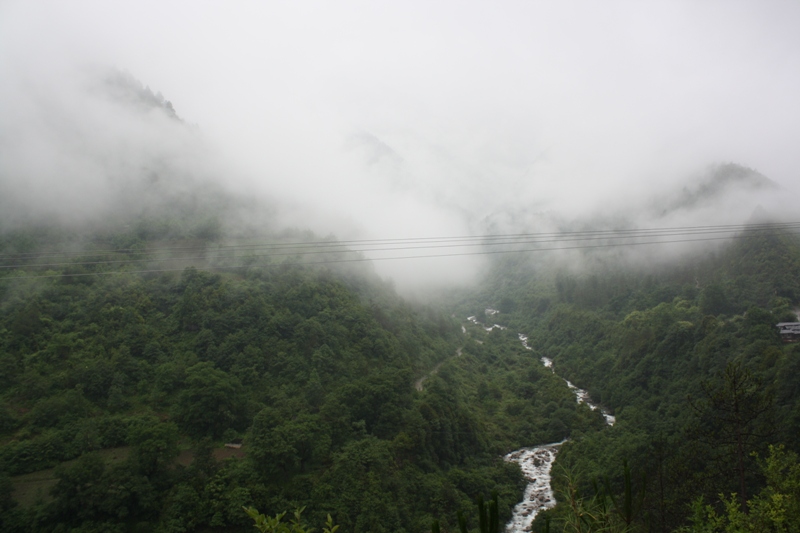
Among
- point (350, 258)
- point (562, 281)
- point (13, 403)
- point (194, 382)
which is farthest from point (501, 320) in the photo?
point (13, 403)

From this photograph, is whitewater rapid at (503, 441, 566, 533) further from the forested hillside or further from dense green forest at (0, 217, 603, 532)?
the forested hillside

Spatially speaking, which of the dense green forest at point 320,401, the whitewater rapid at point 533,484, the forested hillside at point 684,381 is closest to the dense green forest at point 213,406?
the dense green forest at point 320,401

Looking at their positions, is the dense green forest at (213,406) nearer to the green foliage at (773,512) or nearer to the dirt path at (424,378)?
the dirt path at (424,378)

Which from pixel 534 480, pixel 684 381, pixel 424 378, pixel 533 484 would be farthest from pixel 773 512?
pixel 424 378

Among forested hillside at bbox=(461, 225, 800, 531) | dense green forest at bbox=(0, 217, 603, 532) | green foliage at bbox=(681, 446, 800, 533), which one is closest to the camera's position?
green foliage at bbox=(681, 446, 800, 533)

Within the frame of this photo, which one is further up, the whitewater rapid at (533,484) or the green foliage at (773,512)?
the green foliage at (773,512)

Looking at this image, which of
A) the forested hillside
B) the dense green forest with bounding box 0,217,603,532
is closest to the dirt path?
the dense green forest with bounding box 0,217,603,532

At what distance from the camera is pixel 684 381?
40.8 m

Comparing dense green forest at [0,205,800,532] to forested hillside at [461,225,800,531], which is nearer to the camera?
forested hillside at [461,225,800,531]

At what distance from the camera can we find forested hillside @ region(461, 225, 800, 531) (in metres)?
14.9

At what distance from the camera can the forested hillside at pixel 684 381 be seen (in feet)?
49.0

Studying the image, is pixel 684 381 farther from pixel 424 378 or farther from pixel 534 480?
pixel 424 378

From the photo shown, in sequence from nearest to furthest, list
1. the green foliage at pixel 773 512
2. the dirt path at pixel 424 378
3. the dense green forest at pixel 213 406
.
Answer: the green foliage at pixel 773 512, the dense green forest at pixel 213 406, the dirt path at pixel 424 378

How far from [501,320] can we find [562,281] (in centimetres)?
1562
